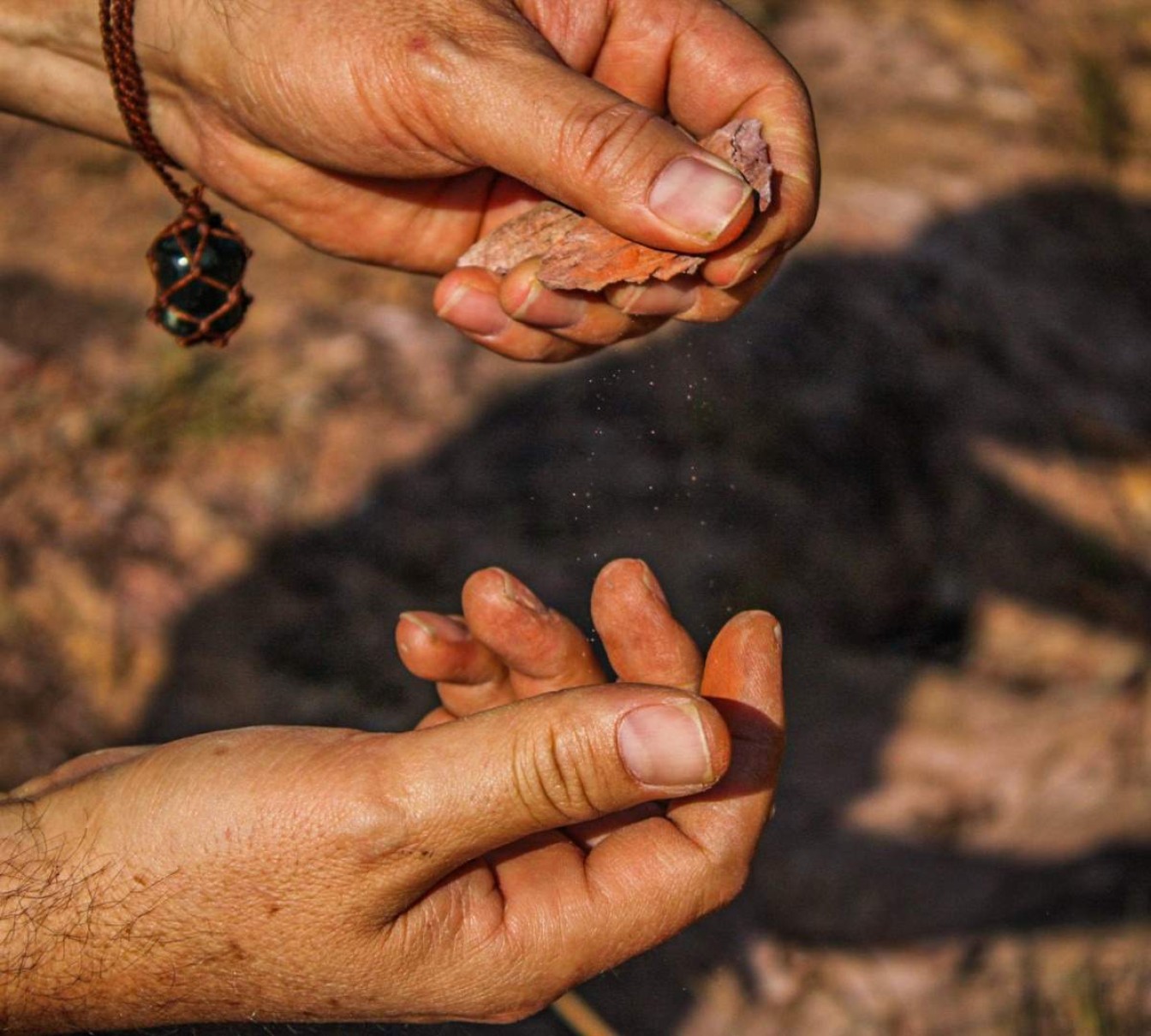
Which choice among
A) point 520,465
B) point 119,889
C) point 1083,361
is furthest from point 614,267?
point 1083,361

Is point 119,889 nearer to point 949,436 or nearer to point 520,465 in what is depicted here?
point 520,465

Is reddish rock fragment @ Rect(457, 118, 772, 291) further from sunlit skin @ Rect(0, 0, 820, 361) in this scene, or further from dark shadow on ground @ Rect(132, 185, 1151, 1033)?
dark shadow on ground @ Rect(132, 185, 1151, 1033)

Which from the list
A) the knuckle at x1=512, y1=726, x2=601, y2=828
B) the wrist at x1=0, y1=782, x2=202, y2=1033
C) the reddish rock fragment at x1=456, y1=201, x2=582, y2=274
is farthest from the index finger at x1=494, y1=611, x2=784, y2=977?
the reddish rock fragment at x1=456, y1=201, x2=582, y2=274

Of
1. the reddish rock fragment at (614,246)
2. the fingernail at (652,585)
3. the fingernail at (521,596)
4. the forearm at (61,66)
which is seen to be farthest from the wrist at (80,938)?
the forearm at (61,66)

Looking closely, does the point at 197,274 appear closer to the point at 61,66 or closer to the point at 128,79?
the point at 128,79

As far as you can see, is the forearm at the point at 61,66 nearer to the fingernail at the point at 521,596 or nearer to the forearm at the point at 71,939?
the fingernail at the point at 521,596
